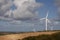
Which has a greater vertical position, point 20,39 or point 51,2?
point 51,2

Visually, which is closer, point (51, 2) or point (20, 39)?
point (20, 39)

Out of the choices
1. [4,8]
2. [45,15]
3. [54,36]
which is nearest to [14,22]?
[4,8]

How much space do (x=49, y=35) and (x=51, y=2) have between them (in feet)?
2.94

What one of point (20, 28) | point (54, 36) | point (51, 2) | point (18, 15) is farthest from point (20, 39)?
point (51, 2)

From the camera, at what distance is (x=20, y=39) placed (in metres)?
3.53

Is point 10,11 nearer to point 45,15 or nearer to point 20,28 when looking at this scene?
point 20,28

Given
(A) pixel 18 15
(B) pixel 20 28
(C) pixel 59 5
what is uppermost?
(C) pixel 59 5

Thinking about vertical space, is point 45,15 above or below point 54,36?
above

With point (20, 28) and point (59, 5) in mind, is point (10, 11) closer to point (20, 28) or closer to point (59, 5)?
point (20, 28)

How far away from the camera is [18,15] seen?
12.2 feet

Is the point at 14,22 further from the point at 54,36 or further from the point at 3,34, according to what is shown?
the point at 54,36

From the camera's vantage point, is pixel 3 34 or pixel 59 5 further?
pixel 59 5

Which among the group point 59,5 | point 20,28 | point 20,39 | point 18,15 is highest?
point 59,5

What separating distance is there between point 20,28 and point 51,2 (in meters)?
1.10
